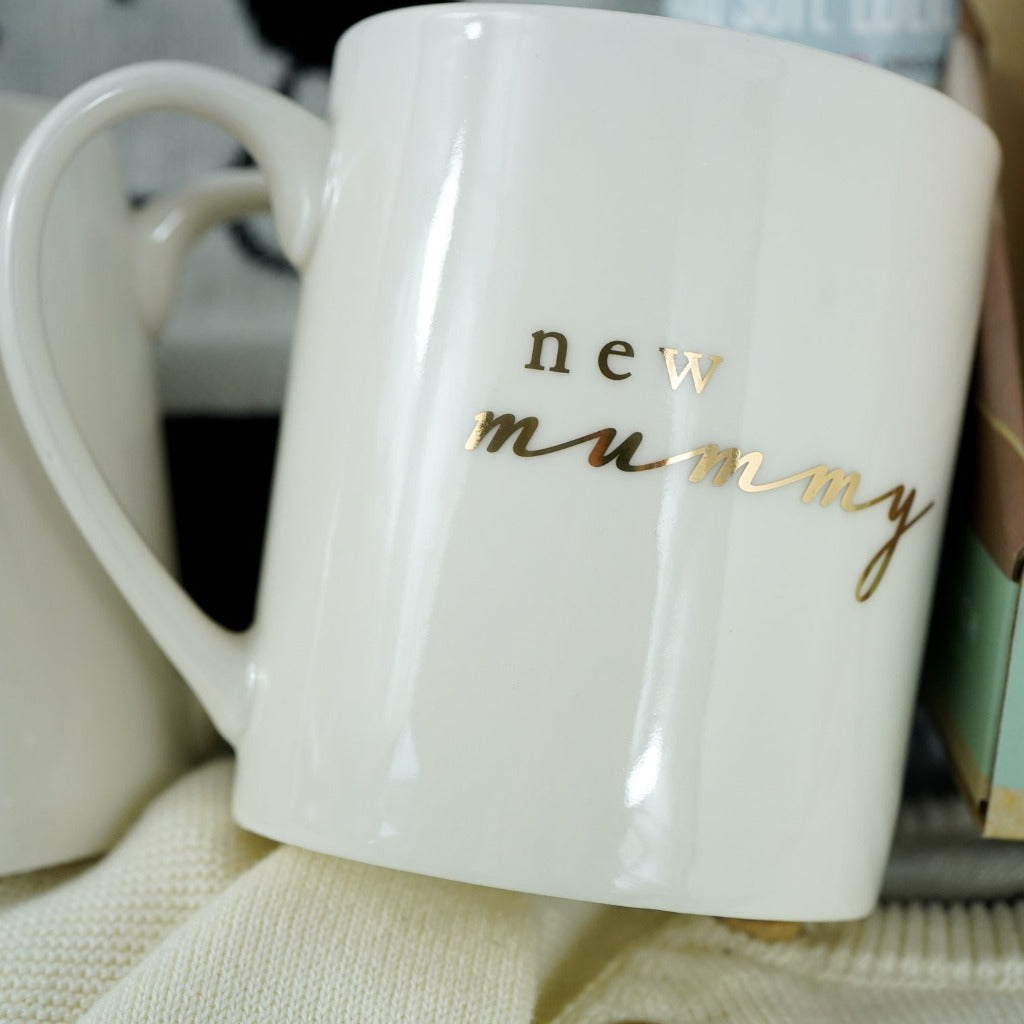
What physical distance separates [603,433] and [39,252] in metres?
0.18

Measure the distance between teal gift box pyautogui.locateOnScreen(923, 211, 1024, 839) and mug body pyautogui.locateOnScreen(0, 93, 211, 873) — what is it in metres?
0.30

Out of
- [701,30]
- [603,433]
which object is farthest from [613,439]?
[701,30]

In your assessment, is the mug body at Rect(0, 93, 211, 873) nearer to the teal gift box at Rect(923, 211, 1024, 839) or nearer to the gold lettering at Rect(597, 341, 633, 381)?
the gold lettering at Rect(597, 341, 633, 381)

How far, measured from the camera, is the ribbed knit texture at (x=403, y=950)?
348 millimetres

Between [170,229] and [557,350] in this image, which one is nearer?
[557,350]

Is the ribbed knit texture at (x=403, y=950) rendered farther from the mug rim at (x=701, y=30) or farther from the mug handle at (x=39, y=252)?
the mug rim at (x=701, y=30)

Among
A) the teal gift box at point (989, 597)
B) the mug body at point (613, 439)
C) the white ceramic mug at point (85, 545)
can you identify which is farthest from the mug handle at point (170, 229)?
the teal gift box at point (989, 597)

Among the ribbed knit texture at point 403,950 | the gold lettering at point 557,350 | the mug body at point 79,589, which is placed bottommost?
the ribbed knit texture at point 403,950

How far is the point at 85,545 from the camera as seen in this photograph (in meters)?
0.40

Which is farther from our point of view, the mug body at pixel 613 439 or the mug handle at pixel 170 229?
the mug handle at pixel 170 229

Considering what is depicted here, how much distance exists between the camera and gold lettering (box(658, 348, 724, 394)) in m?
0.32

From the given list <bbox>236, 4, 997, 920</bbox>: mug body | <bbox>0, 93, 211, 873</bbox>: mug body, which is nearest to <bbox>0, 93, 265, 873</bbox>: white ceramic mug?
<bbox>0, 93, 211, 873</bbox>: mug body

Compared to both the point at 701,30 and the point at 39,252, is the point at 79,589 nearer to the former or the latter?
the point at 39,252

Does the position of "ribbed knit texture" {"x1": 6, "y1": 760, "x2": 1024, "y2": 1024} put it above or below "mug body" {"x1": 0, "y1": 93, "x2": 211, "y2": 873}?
below
